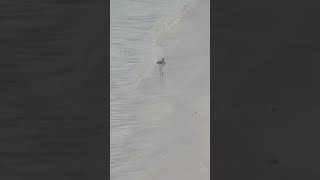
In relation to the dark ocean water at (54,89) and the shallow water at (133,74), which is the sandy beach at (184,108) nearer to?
the shallow water at (133,74)

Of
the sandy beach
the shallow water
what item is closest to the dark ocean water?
the shallow water

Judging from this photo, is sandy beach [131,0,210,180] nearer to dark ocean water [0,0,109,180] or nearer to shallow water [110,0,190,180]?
shallow water [110,0,190,180]

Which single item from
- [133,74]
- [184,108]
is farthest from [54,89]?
[184,108]

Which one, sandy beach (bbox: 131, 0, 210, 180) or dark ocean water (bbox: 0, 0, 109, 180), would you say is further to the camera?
sandy beach (bbox: 131, 0, 210, 180)

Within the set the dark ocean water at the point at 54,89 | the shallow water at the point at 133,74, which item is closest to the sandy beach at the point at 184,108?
the shallow water at the point at 133,74

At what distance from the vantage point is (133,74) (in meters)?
1.55

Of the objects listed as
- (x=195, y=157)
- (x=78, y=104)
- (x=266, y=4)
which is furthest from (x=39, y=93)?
(x=266, y=4)

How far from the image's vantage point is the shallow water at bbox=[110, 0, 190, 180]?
1531mm

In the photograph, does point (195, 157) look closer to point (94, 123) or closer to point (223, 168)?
point (223, 168)

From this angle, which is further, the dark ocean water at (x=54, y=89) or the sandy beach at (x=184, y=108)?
the sandy beach at (x=184, y=108)

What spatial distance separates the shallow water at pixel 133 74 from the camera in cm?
153

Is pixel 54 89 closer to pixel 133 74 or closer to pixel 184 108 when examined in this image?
pixel 133 74

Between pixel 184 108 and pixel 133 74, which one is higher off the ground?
pixel 133 74

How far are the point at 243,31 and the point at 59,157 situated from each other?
0.83 meters
